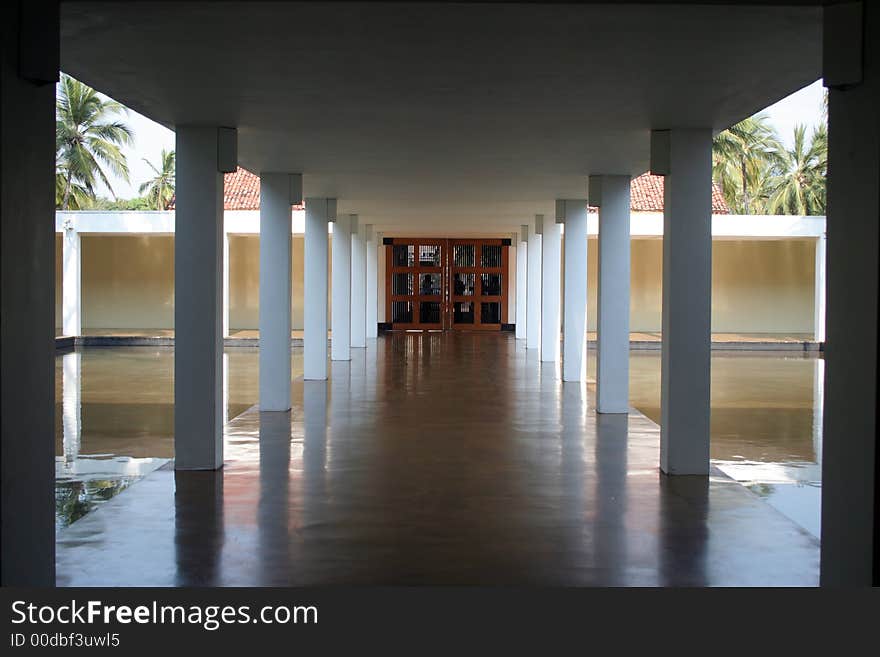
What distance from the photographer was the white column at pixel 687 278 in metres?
9.24

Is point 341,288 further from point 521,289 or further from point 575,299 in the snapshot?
point 521,289

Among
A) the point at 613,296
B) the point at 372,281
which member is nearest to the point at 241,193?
the point at 372,281

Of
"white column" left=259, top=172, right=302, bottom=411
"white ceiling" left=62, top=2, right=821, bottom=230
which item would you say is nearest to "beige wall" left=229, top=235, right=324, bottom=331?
"white column" left=259, top=172, right=302, bottom=411

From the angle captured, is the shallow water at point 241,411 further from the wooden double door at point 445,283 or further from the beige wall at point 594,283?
the wooden double door at point 445,283

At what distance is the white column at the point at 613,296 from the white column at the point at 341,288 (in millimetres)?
8197

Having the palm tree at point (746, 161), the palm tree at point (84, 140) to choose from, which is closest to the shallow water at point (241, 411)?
the palm tree at point (84, 140)

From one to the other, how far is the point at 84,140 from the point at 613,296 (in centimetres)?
2872

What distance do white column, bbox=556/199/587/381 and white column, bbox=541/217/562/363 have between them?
3.36m

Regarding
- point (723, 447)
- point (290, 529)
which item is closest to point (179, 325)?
point (290, 529)

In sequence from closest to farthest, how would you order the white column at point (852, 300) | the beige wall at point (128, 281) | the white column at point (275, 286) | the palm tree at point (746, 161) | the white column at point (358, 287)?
the white column at point (852, 300)
the white column at point (275, 286)
the white column at point (358, 287)
the beige wall at point (128, 281)
the palm tree at point (746, 161)

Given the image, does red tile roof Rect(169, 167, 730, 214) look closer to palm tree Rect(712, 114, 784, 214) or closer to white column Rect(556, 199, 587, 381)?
palm tree Rect(712, 114, 784, 214)

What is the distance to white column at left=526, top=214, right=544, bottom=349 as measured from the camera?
78.2ft

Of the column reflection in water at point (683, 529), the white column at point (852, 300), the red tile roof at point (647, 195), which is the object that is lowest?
the column reflection in water at point (683, 529)

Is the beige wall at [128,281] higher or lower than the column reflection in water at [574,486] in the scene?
higher
